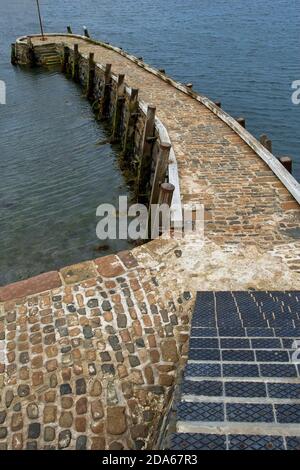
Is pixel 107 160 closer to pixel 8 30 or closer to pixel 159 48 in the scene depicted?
pixel 159 48

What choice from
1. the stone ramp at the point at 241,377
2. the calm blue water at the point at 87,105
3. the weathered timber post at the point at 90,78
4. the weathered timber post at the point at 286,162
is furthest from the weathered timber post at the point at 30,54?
the stone ramp at the point at 241,377

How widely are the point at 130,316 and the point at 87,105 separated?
1993 centimetres

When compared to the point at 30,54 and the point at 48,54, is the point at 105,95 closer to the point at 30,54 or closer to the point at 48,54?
the point at 48,54

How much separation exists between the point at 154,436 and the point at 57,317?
262cm

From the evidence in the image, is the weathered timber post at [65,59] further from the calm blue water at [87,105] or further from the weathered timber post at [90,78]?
the weathered timber post at [90,78]

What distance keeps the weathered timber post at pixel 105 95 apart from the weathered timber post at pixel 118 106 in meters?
2.69

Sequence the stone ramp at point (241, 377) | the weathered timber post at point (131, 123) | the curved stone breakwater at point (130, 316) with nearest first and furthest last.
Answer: the stone ramp at point (241, 377), the curved stone breakwater at point (130, 316), the weathered timber post at point (131, 123)

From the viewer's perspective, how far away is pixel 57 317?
6863 millimetres

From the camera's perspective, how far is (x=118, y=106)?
60.6 feet

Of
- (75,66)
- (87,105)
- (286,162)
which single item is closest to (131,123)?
(286,162)

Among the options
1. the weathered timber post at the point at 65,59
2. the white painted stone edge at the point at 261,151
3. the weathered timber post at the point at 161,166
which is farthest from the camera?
the weathered timber post at the point at 65,59

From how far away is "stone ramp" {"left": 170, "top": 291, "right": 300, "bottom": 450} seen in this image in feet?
13.3

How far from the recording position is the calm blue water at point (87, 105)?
13414 mm

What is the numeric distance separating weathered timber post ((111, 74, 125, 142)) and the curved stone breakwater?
8.36 meters
